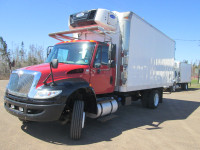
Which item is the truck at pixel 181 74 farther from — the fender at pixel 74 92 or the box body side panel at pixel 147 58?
the fender at pixel 74 92

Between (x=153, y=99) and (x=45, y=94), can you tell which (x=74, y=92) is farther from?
(x=153, y=99)

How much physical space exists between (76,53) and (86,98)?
1360 millimetres

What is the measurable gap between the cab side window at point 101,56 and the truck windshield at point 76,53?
0.23 m

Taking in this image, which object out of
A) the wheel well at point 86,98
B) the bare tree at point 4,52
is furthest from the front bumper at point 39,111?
the bare tree at point 4,52

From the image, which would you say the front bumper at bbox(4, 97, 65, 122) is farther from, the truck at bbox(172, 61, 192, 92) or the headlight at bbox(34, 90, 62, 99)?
the truck at bbox(172, 61, 192, 92)

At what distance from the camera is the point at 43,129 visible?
4.95 meters

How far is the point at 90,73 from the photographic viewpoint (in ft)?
16.3

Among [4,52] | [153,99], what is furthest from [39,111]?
[4,52]

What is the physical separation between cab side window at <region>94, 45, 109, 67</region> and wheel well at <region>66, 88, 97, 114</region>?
0.91m

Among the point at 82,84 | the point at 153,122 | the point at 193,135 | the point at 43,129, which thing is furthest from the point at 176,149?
the point at 43,129

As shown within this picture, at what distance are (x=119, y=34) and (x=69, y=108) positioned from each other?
10.5ft

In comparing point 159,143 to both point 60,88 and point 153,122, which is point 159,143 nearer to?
point 153,122

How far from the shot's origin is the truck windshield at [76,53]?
16.4 feet

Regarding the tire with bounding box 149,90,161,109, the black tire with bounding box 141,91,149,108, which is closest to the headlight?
the black tire with bounding box 141,91,149,108
